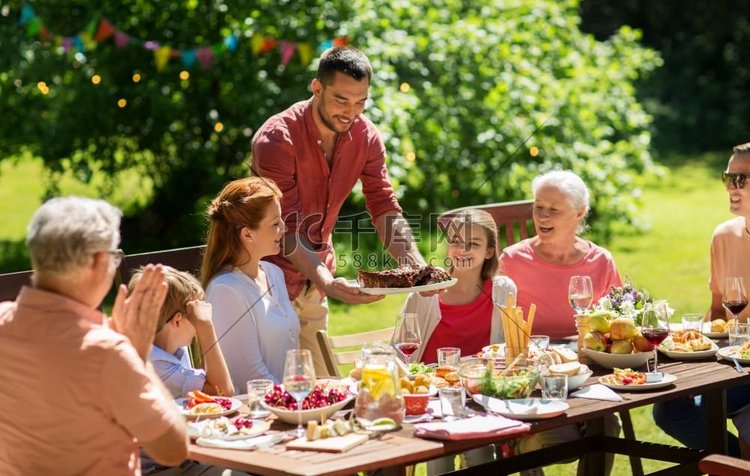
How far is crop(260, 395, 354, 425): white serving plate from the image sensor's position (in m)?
3.47

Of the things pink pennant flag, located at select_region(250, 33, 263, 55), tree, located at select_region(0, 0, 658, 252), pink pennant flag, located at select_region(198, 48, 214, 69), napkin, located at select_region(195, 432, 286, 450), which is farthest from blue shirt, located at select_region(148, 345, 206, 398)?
pink pennant flag, located at select_region(198, 48, 214, 69)

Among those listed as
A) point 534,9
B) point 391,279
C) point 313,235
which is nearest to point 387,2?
point 534,9

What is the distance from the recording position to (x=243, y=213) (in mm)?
4441

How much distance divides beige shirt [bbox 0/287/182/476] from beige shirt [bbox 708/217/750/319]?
3.00 meters

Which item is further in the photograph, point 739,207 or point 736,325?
point 739,207

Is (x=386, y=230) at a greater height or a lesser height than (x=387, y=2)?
lesser

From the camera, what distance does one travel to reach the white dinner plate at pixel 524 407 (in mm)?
3551

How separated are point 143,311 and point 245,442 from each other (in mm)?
507

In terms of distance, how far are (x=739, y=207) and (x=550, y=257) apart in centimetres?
86

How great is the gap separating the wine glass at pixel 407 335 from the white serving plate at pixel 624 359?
2.43 feet

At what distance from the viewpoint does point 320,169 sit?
5043 millimetres

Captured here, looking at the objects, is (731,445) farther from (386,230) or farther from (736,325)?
(386,230)

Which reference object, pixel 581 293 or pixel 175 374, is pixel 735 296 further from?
pixel 175 374

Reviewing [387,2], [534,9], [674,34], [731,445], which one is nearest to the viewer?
[731,445]
